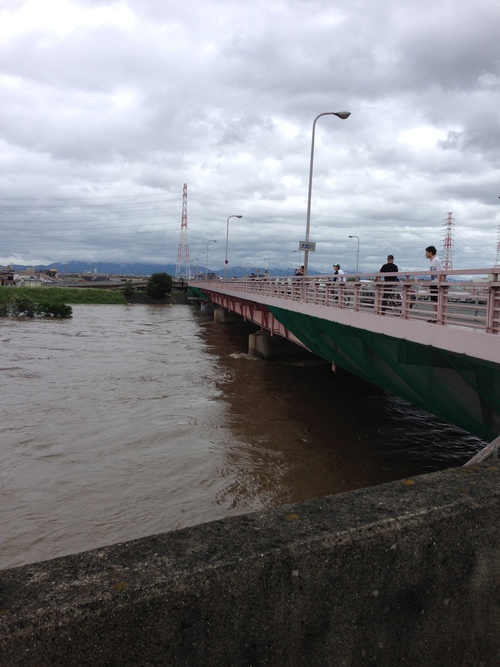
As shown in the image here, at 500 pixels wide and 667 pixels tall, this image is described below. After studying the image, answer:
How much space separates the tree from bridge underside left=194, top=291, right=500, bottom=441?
252 ft

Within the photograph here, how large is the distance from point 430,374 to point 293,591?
8576 millimetres

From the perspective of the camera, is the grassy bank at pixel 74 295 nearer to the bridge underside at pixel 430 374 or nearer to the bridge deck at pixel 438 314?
the bridge underside at pixel 430 374

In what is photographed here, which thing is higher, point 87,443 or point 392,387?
point 392,387

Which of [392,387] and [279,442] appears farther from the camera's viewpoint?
[279,442]

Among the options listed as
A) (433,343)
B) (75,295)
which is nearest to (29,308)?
(75,295)

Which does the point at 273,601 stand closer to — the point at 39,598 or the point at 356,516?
the point at 356,516

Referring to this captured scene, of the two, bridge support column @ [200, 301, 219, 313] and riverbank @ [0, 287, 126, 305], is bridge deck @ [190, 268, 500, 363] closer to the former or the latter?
riverbank @ [0, 287, 126, 305]

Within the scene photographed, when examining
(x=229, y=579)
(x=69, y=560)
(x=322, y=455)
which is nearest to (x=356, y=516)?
(x=229, y=579)

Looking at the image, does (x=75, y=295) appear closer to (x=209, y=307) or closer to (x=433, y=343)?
(x=209, y=307)

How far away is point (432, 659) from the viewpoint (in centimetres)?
249

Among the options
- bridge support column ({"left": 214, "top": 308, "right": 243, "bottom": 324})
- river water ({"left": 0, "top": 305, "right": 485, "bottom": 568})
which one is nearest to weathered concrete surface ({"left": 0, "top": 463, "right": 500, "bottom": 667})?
river water ({"left": 0, "top": 305, "right": 485, "bottom": 568})

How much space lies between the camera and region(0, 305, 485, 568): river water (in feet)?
30.6

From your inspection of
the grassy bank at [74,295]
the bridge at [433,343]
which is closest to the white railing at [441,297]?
the bridge at [433,343]

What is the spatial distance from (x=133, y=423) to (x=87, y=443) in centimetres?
209
